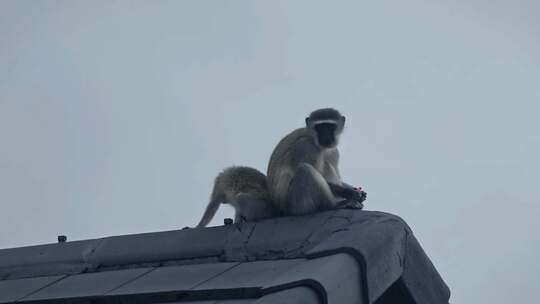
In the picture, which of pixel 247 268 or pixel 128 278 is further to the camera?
pixel 128 278

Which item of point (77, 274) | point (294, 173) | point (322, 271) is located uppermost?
point (294, 173)

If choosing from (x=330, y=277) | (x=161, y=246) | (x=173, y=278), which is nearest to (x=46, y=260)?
(x=161, y=246)

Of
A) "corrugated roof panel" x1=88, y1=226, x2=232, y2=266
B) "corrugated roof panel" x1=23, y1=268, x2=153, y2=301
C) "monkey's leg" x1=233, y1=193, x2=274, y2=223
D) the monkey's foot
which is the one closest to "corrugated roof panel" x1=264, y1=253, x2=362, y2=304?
"corrugated roof panel" x1=88, y1=226, x2=232, y2=266

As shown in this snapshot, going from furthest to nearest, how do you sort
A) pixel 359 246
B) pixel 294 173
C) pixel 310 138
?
pixel 310 138
pixel 294 173
pixel 359 246

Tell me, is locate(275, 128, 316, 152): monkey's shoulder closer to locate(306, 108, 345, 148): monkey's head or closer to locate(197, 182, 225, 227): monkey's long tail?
locate(306, 108, 345, 148): monkey's head

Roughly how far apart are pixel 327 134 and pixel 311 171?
969mm

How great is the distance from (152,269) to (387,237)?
159 cm

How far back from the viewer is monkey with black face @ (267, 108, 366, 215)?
7.77 m

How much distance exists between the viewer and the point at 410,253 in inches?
220

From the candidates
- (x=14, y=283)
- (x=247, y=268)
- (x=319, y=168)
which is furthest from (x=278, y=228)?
(x=319, y=168)

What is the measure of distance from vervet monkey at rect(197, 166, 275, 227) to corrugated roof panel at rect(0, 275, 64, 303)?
6.12 ft

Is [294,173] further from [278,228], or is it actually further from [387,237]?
[387,237]

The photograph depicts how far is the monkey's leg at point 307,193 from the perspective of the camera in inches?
298

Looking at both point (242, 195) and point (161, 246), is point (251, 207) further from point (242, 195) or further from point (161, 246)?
point (161, 246)
